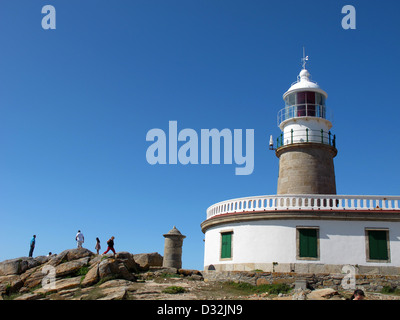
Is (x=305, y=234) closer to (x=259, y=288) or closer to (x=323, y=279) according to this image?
(x=323, y=279)

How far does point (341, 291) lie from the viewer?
64.8ft

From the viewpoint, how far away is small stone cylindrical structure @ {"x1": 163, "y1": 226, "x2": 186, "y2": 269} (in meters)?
28.9

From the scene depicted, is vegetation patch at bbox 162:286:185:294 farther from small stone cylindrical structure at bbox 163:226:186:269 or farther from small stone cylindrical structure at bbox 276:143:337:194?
small stone cylindrical structure at bbox 276:143:337:194

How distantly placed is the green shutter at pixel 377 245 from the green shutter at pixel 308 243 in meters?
2.69

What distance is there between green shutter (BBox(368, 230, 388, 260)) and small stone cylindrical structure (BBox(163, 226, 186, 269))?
13.1 metres

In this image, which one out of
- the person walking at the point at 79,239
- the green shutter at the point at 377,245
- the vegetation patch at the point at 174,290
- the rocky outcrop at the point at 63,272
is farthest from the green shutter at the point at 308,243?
the person walking at the point at 79,239

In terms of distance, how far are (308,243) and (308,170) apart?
6502 millimetres

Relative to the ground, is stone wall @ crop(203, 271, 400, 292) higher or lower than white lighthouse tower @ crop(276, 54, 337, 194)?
lower

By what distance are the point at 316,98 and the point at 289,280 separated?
1304 centimetres

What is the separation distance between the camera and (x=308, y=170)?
26.5 metres

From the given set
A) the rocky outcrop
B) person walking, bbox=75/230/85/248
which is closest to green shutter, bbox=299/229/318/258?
the rocky outcrop

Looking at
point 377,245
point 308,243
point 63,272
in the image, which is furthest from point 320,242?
point 63,272
